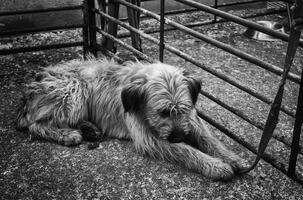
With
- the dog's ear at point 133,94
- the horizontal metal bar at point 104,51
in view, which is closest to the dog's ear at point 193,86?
the dog's ear at point 133,94

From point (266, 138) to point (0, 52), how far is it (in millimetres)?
4014

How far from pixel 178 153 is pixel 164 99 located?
552 millimetres

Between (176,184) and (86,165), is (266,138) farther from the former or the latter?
(86,165)

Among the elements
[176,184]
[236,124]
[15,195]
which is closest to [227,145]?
[236,124]

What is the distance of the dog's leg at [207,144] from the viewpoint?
334 centimetres

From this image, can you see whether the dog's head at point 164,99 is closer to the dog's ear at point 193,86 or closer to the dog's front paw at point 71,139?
the dog's ear at point 193,86

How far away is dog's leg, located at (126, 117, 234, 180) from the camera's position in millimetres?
3158

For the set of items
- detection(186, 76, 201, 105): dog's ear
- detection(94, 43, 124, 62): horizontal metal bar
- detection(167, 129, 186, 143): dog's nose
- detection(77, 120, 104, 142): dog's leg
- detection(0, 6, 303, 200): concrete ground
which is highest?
detection(186, 76, 201, 105): dog's ear

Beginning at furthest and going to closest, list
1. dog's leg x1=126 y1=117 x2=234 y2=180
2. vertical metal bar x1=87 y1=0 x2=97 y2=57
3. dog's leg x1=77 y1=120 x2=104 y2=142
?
vertical metal bar x1=87 y1=0 x2=97 y2=57
dog's leg x1=77 y1=120 x2=104 y2=142
dog's leg x1=126 y1=117 x2=234 y2=180

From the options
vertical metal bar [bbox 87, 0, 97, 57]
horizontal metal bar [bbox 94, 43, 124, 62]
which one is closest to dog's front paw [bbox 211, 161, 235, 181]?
horizontal metal bar [bbox 94, 43, 124, 62]

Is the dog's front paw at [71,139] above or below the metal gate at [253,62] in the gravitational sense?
below

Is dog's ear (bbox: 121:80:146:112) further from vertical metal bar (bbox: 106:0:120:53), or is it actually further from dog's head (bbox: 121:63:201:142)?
vertical metal bar (bbox: 106:0:120:53)

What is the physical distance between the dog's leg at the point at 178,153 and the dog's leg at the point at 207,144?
13 cm

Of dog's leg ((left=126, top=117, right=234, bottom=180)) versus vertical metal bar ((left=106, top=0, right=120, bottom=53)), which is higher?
vertical metal bar ((left=106, top=0, right=120, bottom=53))
